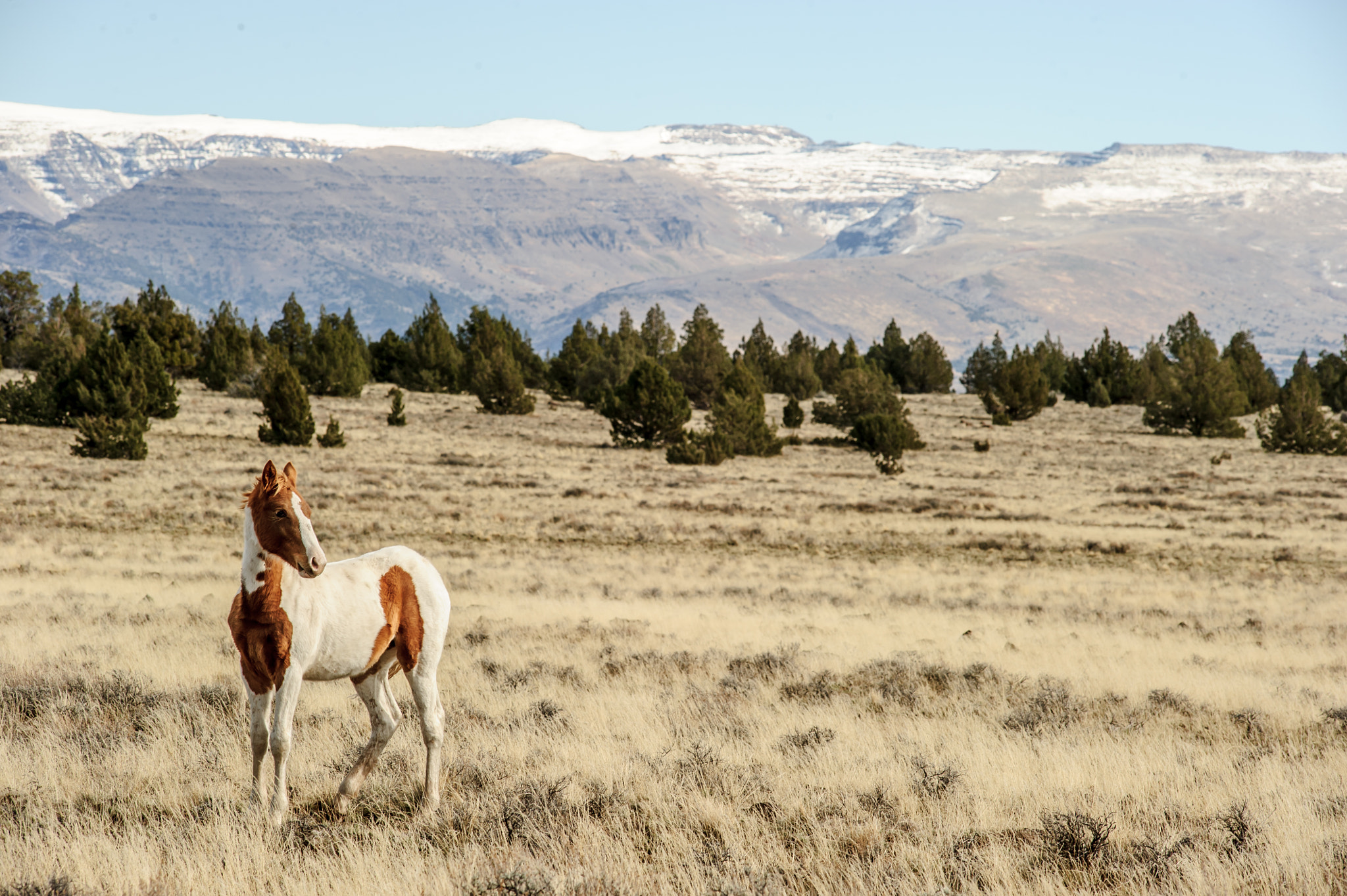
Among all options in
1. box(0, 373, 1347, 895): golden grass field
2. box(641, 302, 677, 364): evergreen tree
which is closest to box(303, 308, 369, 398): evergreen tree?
box(641, 302, 677, 364): evergreen tree

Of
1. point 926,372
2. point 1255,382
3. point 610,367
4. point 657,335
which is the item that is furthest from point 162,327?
point 1255,382

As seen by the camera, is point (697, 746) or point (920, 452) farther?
point (920, 452)

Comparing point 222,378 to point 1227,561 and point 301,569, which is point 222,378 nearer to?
point 1227,561

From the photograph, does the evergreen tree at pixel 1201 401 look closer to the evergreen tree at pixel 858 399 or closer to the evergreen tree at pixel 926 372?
the evergreen tree at pixel 858 399

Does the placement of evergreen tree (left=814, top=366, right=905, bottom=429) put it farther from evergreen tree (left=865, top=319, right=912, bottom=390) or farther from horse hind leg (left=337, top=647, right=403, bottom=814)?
horse hind leg (left=337, top=647, right=403, bottom=814)

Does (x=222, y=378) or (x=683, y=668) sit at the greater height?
(x=222, y=378)

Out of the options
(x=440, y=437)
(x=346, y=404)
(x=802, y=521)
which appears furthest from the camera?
(x=346, y=404)

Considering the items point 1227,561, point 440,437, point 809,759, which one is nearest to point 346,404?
point 440,437

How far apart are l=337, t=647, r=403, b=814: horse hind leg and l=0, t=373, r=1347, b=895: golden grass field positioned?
24 centimetres

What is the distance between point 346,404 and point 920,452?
32366mm

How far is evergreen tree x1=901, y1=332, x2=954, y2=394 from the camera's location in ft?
316

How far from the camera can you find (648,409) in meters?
46.3

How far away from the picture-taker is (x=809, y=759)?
7.79 meters

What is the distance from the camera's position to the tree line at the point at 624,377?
40094mm
